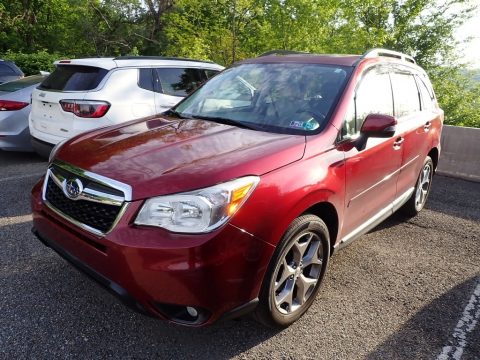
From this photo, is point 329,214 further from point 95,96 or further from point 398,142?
point 95,96

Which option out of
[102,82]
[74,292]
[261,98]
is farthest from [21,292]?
[102,82]

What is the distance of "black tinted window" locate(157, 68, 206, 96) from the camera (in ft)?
18.9


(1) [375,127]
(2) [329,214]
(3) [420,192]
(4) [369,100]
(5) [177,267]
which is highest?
(4) [369,100]

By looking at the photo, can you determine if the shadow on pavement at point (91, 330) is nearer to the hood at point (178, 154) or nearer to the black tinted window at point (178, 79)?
the hood at point (178, 154)

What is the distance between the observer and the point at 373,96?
3.34 m

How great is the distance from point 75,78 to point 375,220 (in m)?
4.03

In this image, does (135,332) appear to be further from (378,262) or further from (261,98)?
(378,262)

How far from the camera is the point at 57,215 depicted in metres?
2.46

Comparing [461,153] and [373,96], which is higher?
[373,96]

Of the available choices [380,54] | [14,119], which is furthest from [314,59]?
[14,119]

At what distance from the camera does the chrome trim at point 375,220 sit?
314 cm

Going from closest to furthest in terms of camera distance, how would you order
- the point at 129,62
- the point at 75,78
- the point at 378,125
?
1. the point at 378,125
2. the point at 75,78
3. the point at 129,62

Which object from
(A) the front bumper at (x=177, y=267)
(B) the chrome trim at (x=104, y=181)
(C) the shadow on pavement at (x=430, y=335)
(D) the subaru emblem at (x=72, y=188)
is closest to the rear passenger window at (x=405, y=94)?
(C) the shadow on pavement at (x=430, y=335)

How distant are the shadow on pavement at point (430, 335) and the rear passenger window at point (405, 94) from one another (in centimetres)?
170
